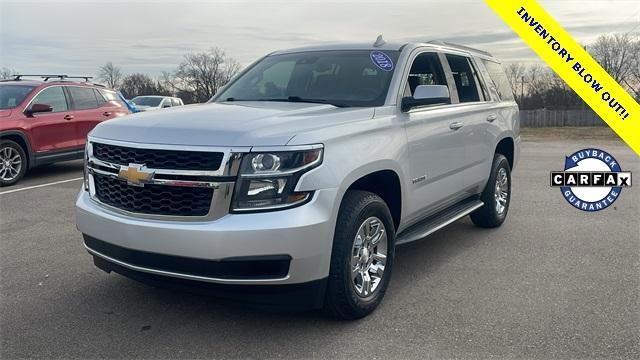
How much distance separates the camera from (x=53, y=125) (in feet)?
32.2

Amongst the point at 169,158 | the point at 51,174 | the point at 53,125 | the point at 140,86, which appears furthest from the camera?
the point at 140,86

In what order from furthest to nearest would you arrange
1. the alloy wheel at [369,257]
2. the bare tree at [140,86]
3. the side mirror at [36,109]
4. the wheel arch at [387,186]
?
the bare tree at [140,86] < the side mirror at [36,109] < the wheel arch at [387,186] < the alloy wheel at [369,257]

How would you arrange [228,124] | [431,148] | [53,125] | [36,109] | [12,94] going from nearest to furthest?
1. [228,124]
2. [431,148]
3. [36,109]
4. [12,94]
5. [53,125]

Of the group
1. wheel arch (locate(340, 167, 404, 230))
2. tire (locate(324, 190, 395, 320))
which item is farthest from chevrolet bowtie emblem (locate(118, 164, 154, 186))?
wheel arch (locate(340, 167, 404, 230))

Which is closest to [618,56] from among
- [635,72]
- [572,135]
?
[635,72]

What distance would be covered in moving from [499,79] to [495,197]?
1529 millimetres

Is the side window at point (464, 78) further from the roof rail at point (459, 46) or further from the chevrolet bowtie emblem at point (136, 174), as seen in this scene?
the chevrolet bowtie emblem at point (136, 174)

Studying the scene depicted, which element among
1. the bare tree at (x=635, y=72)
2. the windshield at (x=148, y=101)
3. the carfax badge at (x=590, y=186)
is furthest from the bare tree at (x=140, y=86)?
the carfax badge at (x=590, y=186)

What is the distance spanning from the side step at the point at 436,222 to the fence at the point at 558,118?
38325 millimetres

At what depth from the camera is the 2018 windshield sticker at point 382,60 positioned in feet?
14.7

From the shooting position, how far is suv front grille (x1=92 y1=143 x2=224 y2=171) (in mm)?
3100

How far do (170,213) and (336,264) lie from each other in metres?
1.05

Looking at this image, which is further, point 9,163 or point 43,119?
point 43,119

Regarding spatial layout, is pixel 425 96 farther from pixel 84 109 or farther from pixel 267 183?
pixel 84 109
